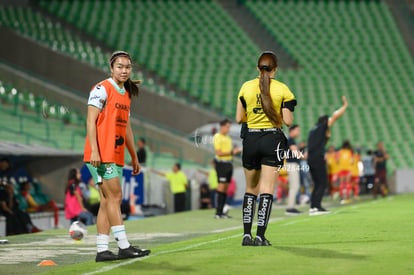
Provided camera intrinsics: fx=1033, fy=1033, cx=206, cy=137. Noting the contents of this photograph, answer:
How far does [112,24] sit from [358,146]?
11681 mm

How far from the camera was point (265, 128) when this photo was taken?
1139 centimetres

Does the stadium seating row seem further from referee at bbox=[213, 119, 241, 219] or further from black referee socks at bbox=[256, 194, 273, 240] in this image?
black referee socks at bbox=[256, 194, 273, 240]

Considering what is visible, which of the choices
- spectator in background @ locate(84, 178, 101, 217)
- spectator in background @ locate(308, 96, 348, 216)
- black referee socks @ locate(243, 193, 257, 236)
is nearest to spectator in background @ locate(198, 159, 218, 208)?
spectator in background @ locate(84, 178, 101, 217)

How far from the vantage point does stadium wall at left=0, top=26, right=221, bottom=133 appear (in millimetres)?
34969

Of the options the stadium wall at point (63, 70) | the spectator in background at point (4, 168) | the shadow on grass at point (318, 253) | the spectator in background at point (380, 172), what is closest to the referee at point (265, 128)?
the shadow on grass at point (318, 253)

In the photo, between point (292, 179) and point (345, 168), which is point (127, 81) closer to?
point (292, 179)

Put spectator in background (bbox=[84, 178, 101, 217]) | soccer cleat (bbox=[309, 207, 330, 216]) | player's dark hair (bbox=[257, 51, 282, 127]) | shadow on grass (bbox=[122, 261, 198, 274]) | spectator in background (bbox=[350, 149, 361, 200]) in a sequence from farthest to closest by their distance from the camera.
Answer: spectator in background (bbox=[350, 149, 361, 200]) < spectator in background (bbox=[84, 178, 101, 217]) < soccer cleat (bbox=[309, 207, 330, 216]) < player's dark hair (bbox=[257, 51, 282, 127]) < shadow on grass (bbox=[122, 261, 198, 274])

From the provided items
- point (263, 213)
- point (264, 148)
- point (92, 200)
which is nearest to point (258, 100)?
point (264, 148)

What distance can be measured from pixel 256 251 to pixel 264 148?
1.24 m

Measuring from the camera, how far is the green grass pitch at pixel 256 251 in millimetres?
9344

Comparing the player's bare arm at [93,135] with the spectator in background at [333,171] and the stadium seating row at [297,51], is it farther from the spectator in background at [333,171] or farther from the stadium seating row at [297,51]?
the stadium seating row at [297,51]

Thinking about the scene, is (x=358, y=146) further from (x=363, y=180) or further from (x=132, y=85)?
(x=132, y=85)

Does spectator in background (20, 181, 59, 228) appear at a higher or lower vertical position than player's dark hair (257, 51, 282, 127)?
lower

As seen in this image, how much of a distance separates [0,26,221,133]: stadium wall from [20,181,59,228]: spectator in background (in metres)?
11.5
